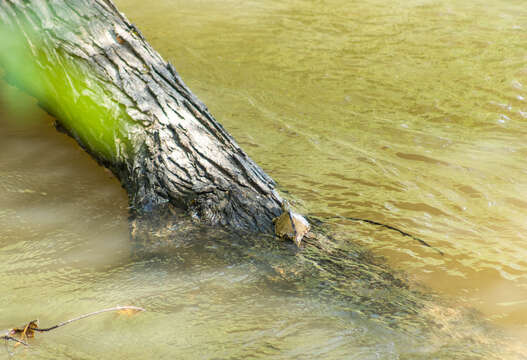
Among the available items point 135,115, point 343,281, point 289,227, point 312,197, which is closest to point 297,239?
point 289,227

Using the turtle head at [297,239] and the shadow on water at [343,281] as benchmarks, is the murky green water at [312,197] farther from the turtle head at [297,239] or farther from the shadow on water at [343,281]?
the turtle head at [297,239]

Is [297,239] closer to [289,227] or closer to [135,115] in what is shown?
[289,227]

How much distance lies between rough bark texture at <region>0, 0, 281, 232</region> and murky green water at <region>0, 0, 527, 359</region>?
0.23 meters

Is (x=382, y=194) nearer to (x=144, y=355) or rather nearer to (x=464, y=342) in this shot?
(x=464, y=342)

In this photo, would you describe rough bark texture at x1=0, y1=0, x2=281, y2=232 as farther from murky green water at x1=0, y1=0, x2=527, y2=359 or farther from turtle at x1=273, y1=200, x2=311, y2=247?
murky green water at x1=0, y1=0, x2=527, y2=359

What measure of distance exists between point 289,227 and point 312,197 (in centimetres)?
70

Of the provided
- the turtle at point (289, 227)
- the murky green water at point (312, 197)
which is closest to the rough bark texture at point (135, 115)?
the turtle at point (289, 227)

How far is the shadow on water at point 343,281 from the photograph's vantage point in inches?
69.1

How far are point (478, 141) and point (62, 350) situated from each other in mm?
3297

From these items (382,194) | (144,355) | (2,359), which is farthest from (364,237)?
(2,359)

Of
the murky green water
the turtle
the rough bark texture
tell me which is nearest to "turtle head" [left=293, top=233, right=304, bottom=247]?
the turtle

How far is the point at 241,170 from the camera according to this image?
2.38 meters

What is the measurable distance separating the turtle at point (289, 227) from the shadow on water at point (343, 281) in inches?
1.5

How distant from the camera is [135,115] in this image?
2.50 m
